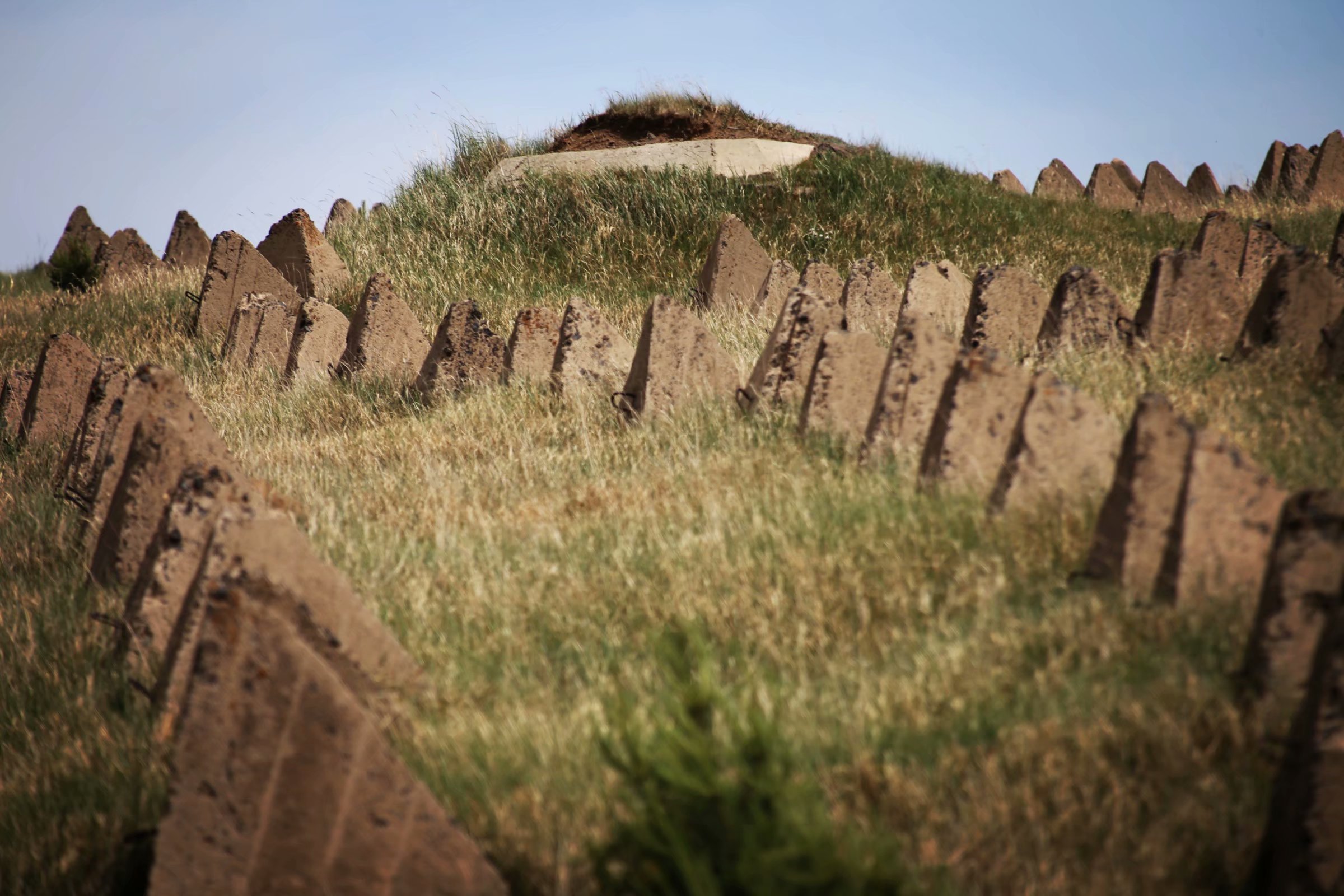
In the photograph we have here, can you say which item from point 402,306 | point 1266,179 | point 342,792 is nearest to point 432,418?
point 402,306

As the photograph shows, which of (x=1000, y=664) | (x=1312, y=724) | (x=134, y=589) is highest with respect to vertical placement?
(x=1312, y=724)

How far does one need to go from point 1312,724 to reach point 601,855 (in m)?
1.34

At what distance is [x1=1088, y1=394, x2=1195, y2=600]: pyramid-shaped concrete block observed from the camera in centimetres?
261

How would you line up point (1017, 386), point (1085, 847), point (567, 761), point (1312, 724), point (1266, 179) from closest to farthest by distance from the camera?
point (1312, 724) < point (1085, 847) < point (567, 761) < point (1017, 386) < point (1266, 179)

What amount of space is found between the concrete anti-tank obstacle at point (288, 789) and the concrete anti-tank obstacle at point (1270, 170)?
613 inches

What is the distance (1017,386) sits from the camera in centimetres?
346

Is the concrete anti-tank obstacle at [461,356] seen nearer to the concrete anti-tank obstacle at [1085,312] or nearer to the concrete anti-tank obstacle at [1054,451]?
the concrete anti-tank obstacle at [1085,312]

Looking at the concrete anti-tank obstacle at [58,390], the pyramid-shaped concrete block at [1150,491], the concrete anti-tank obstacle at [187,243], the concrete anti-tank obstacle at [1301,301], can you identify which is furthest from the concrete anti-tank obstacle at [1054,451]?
the concrete anti-tank obstacle at [187,243]

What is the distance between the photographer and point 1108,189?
52.8 feet

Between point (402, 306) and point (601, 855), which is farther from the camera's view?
point (402, 306)

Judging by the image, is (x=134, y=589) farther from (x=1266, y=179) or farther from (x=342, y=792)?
(x=1266, y=179)

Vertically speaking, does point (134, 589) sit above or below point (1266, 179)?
below

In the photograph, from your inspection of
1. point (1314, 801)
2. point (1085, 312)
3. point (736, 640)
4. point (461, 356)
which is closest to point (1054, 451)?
point (736, 640)

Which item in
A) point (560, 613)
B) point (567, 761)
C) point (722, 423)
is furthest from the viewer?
point (722, 423)
